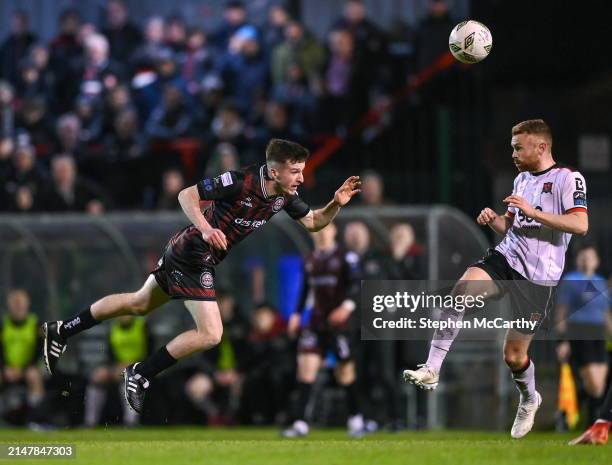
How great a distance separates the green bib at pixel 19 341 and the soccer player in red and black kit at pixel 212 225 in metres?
5.50

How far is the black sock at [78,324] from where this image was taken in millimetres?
11336

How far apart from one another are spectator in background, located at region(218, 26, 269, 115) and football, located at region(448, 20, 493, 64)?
8.25m

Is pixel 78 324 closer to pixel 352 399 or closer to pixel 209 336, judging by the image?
pixel 209 336

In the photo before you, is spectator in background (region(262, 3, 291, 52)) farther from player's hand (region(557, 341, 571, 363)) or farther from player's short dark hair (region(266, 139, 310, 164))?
player's short dark hair (region(266, 139, 310, 164))

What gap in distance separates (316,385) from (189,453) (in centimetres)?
633

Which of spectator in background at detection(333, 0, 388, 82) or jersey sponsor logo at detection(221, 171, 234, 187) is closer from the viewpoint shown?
jersey sponsor logo at detection(221, 171, 234, 187)

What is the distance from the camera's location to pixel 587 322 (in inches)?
553

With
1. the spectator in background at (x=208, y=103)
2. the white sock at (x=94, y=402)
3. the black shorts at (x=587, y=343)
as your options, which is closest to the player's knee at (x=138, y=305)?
the black shorts at (x=587, y=343)

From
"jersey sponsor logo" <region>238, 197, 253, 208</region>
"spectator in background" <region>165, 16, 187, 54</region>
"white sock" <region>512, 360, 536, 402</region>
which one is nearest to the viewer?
"white sock" <region>512, 360, 536, 402</region>

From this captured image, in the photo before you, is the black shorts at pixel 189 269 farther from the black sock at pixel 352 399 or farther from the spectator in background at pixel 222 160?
the spectator in background at pixel 222 160

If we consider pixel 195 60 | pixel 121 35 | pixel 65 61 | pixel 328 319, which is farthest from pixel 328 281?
pixel 121 35

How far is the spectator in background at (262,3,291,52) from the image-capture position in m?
19.4

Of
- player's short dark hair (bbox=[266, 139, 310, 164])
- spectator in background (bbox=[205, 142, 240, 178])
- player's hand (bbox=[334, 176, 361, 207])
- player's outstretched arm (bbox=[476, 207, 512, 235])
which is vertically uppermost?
spectator in background (bbox=[205, 142, 240, 178])

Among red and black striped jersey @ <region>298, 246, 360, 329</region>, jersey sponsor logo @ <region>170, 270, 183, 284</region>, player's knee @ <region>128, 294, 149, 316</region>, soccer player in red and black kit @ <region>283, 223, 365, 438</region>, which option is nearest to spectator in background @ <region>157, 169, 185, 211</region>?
soccer player in red and black kit @ <region>283, 223, 365, 438</region>
